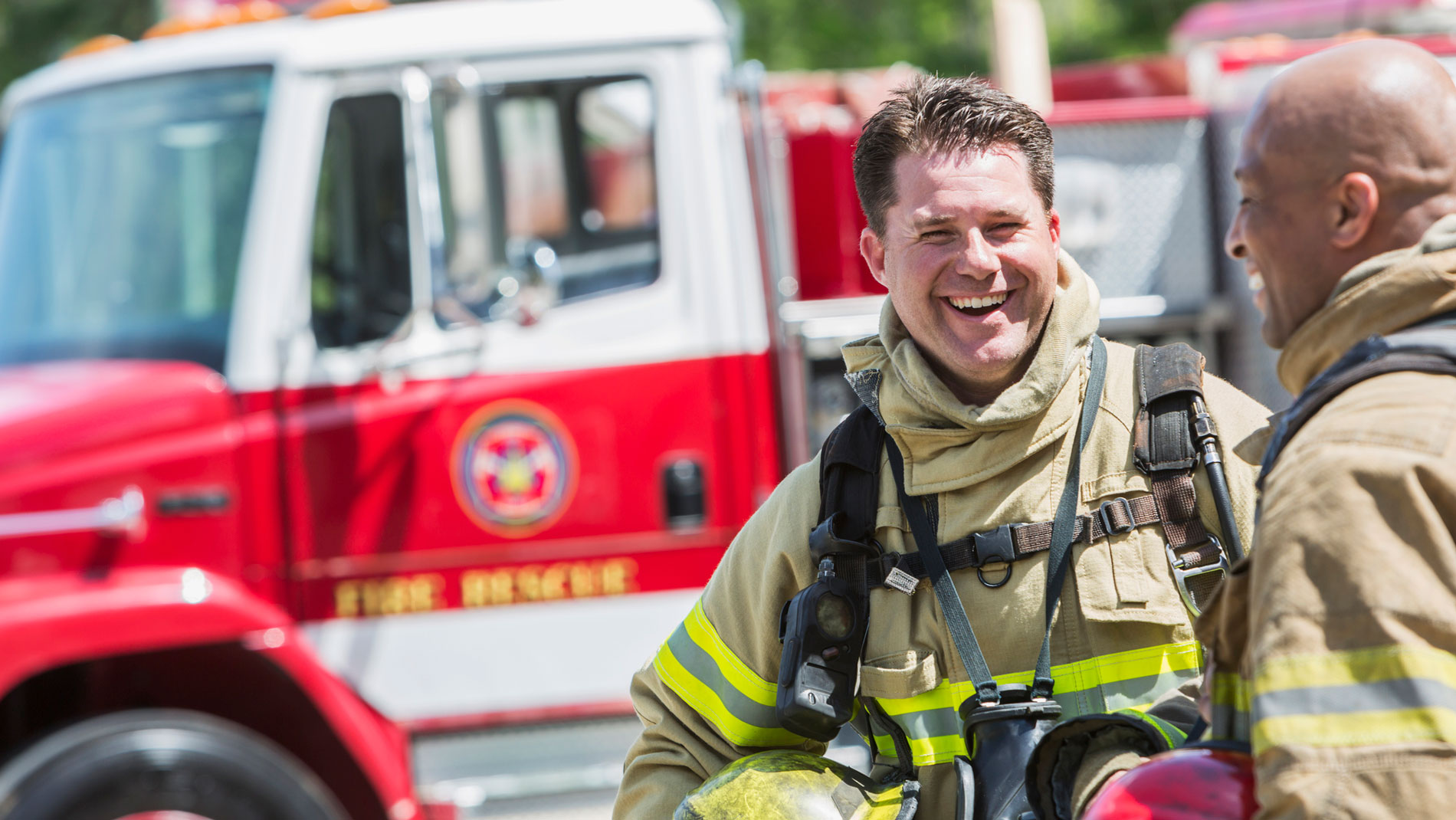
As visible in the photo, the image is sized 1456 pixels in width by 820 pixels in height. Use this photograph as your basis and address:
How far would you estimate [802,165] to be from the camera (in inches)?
166

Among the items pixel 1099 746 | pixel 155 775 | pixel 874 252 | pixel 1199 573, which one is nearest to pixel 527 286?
pixel 155 775

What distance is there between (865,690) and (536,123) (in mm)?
2501

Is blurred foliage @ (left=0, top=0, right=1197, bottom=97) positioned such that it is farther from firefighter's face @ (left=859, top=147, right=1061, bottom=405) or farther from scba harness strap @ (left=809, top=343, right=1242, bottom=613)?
scba harness strap @ (left=809, top=343, right=1242, bottom=613)

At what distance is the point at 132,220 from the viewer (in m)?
3.91

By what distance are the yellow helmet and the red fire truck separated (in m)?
1.87

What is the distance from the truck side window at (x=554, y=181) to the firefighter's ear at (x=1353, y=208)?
278 cm

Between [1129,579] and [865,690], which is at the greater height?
[1129,579]

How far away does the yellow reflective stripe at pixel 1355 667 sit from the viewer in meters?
1.14

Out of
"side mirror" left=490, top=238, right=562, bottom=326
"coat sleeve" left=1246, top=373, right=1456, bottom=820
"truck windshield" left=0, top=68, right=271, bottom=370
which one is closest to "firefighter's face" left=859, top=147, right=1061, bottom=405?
"coat sleeve" left=1246, top=373, right=1456, bottom=820

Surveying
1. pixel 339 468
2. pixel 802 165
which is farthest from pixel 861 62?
pixel 339 468

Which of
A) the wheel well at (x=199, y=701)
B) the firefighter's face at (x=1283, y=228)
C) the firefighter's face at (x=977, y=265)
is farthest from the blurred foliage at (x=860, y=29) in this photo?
the firefighter's face at (x=1283, y=228)

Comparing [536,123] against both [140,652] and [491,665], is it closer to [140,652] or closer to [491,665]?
[491,665]

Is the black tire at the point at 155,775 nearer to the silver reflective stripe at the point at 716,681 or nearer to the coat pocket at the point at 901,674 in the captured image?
the silver reflective stripe at the point at 716,681

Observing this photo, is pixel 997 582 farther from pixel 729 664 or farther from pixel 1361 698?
pixel 1361 698
